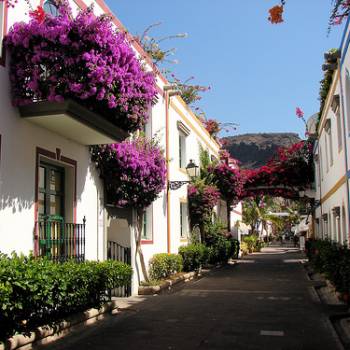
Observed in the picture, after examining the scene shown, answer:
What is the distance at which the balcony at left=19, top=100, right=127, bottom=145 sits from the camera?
7594mm

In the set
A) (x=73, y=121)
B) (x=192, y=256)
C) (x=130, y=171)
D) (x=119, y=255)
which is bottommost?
(x=192, y=256)

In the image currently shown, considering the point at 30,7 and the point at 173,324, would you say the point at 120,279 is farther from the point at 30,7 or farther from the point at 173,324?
the point at 30,7

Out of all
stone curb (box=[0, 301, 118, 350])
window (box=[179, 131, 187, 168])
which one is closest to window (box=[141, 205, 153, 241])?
stone curb (box=[0, 301, 118, 350])

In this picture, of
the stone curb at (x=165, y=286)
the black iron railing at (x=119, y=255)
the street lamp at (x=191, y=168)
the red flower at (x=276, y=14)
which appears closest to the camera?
the red flower at (x=276, y=14)

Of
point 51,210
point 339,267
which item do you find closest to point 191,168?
point 339,267

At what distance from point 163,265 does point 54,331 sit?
722 centimetres

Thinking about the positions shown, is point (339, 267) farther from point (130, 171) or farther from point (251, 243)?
point (251, 243)

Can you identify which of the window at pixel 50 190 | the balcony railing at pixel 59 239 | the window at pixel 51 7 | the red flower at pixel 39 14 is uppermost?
the window at pixel 51 7

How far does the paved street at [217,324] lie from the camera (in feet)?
23.1

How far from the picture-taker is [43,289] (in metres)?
6.30

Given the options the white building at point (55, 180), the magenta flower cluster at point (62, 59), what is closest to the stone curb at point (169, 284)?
the white building at point (55, 180)

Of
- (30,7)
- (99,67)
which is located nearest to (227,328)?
(99,67)

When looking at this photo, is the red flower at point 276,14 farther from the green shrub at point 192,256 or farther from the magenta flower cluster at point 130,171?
the green shrub at point 192,256

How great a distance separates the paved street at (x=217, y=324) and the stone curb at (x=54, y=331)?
0.17 meters
